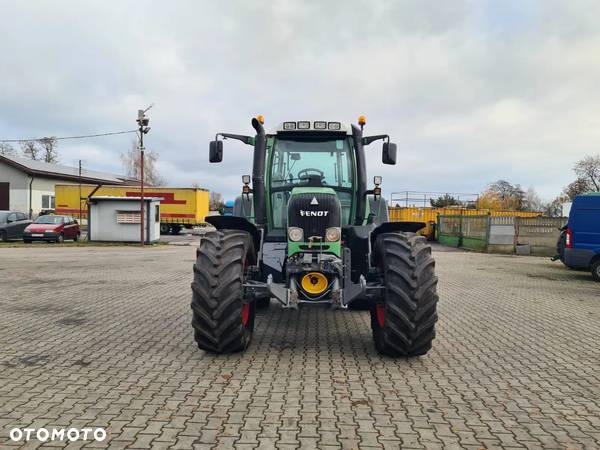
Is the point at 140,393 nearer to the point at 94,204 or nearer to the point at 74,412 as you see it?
the point at 74,412

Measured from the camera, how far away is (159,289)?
34.0 ft

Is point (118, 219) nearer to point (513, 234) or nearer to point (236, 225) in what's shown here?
point (513, 234)

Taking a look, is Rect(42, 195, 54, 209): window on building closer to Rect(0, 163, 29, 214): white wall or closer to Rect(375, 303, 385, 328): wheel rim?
Rect(0, 163, 29, 214): white wall

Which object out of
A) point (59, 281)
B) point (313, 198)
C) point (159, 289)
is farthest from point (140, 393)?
point (59, 281)

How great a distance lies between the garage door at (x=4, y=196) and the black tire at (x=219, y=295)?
44534 millimetres

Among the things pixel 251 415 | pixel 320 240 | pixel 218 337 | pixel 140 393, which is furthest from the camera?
pixel 320 240

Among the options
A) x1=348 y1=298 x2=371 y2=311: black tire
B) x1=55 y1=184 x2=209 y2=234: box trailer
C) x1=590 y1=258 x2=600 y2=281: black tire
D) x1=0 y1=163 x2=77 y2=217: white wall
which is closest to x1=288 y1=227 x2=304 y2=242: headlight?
x1=348 y1=298 x2=371 y2=311: black tire

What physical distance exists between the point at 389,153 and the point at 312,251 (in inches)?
69.4

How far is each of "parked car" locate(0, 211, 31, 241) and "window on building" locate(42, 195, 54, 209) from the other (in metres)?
19.5

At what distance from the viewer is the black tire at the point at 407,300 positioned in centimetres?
491

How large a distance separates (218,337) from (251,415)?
4.71 ft

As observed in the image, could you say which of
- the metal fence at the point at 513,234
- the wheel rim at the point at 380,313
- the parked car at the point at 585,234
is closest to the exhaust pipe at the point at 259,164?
the wheel rim at the point at 380,313

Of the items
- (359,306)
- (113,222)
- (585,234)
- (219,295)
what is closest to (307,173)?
(219,295)

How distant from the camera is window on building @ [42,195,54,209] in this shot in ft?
146
